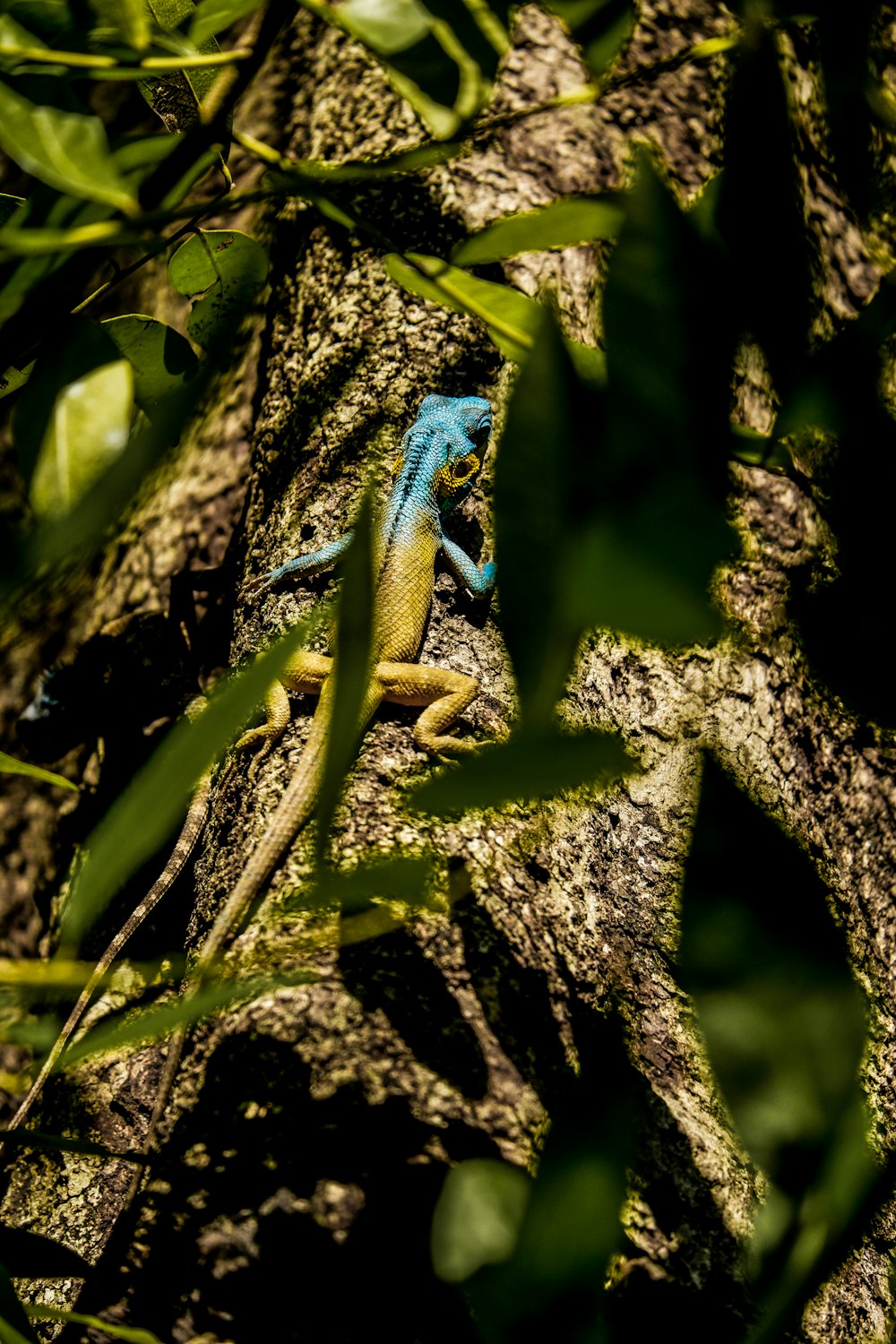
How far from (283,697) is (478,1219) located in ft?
5.47

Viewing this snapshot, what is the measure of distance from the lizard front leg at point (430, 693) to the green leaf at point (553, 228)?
3.61 feet

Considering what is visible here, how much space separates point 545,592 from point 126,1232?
4.51 feet

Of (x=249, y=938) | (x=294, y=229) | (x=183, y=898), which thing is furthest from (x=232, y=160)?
(x=249, y=938)

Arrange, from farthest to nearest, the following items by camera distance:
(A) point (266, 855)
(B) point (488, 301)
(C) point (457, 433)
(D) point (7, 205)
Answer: (C) point (457, 433)
(A) point (266, 855)
(D) point (7, 205)
(B) point (488, 301)

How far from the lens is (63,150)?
2.10 ft

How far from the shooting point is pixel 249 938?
53.8 inches

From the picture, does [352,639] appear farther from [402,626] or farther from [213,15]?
[402,626]

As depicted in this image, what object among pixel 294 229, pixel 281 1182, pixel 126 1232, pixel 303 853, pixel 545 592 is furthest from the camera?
pixel 294 229

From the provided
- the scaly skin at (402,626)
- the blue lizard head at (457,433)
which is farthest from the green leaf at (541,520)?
the blue lizard head at (457,433)

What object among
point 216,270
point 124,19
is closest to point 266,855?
point 216,270

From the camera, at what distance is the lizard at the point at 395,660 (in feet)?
5.07

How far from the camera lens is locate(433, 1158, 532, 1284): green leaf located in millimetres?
490

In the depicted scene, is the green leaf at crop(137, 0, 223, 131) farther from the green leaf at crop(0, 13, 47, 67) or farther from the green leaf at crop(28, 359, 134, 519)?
the green leaf at crop(28, 359, 134, 519)

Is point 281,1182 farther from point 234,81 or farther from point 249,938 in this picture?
point 234,81
